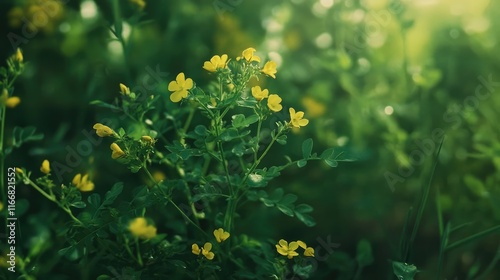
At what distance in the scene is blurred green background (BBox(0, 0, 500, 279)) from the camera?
7.07ft

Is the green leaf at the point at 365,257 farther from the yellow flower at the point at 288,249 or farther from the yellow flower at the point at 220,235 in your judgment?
the yellow flower at the point at 220,235

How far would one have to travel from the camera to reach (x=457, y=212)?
212cm

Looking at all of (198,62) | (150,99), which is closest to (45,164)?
(150,99)

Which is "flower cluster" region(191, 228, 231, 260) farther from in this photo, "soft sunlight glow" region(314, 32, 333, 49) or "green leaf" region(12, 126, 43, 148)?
"soft sunlight glow" region(314, 32, 333, 49)

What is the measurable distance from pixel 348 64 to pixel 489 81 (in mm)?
734

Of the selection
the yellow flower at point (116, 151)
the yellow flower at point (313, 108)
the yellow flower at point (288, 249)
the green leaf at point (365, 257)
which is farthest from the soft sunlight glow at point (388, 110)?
the yellow flower at point (116, 151)

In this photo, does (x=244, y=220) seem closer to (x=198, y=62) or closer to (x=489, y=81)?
(x=198, y=62)

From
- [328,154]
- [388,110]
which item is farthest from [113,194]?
[388,110]

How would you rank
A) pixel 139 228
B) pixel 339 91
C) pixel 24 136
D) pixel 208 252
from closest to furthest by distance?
1. pixel 139 228
2. pixel 208 252
3. pixel 24 136
4. pixel 339 91

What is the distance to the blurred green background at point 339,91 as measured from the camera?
2156 mm

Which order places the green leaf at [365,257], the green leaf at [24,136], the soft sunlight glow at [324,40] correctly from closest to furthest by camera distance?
the green leaf at [24,136] < the green leaf at [365,257] < the soft sunlight glow at [324,40]

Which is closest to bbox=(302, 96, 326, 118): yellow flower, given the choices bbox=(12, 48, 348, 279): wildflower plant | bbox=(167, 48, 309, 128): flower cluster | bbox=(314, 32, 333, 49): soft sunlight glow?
bbox=(314, 32, 333, 49): soft sunlight glow

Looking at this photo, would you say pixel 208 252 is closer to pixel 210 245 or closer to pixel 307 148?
pixel 210 245

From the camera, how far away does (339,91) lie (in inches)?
108
